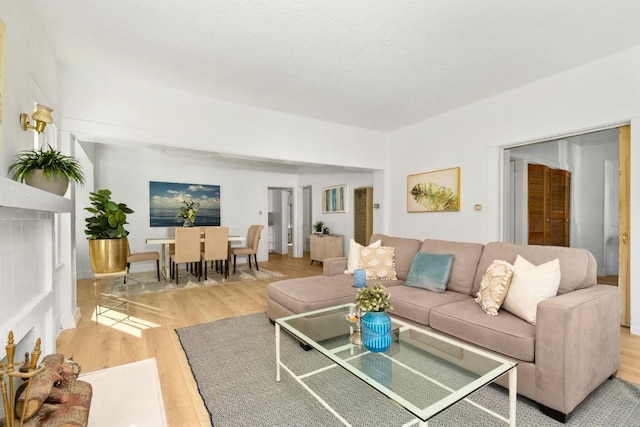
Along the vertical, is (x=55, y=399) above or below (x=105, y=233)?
below

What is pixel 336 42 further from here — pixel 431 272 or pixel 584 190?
pixel 584 190

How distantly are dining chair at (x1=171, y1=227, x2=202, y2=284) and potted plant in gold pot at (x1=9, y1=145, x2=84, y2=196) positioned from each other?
302cm

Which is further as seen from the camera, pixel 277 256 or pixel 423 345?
pixel 277 256

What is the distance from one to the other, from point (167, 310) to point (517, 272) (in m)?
3.56

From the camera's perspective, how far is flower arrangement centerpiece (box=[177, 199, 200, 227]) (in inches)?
226

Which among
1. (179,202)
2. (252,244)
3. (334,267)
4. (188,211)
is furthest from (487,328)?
(179,202)

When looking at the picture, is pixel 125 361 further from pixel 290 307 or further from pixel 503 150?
pixel 503 150

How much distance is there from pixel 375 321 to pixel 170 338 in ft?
6.71

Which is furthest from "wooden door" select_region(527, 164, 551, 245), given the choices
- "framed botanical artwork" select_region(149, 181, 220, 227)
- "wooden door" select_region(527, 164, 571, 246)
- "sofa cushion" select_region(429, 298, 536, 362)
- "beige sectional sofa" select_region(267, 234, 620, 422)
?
"framed botanical artwork" select_region(149, 181, 220, 227)

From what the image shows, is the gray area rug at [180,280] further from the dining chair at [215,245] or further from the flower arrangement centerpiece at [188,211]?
the flower arrangement centerpiece at [188,211]

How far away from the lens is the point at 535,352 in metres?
1.67

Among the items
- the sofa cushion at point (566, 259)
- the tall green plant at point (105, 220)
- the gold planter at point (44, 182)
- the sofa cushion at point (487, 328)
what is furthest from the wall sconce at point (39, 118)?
the sofa cushion at point (566, 259)

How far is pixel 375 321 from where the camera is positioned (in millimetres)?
1700

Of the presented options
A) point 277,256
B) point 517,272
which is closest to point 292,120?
point 517,272
